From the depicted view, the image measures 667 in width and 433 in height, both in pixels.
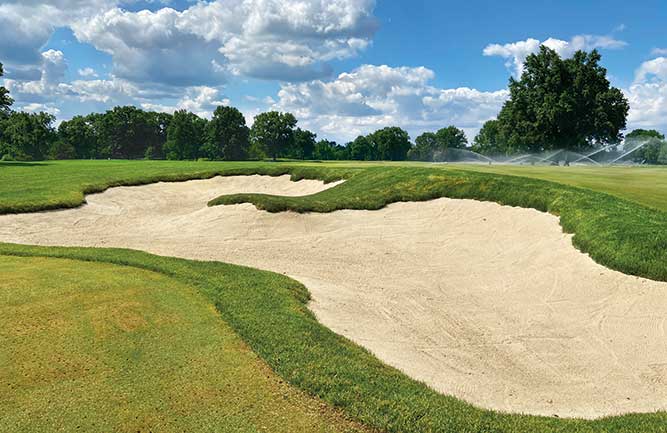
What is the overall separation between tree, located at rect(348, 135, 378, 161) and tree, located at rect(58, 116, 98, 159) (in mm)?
68267

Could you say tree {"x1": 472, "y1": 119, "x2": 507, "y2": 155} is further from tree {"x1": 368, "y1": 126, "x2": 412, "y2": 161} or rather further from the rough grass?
the rough grass

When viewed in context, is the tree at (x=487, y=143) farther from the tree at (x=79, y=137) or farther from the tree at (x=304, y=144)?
the tree at (x=79, y=137)

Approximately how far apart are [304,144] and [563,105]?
79.4 meters

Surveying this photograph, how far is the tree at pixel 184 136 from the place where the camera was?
346 feet

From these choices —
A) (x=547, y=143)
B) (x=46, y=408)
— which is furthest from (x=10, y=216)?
(x=547, y=143)

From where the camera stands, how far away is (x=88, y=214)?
19312 mm

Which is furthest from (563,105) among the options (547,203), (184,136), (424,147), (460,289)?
(424,147)

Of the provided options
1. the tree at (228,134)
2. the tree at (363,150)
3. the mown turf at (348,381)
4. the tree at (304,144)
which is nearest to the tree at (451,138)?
the tree at (363,150)

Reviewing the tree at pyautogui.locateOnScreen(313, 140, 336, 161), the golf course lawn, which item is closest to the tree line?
the tree at pyautogui.locateOnScreen(313, 140, 336, 161)

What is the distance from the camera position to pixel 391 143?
12925 centimetres

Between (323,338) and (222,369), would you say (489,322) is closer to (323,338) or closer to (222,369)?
(323,338)

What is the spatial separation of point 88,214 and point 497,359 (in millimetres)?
17389

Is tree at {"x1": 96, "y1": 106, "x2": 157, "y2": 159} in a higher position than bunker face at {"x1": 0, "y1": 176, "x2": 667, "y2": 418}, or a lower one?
higher

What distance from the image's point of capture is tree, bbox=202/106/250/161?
337 feet
